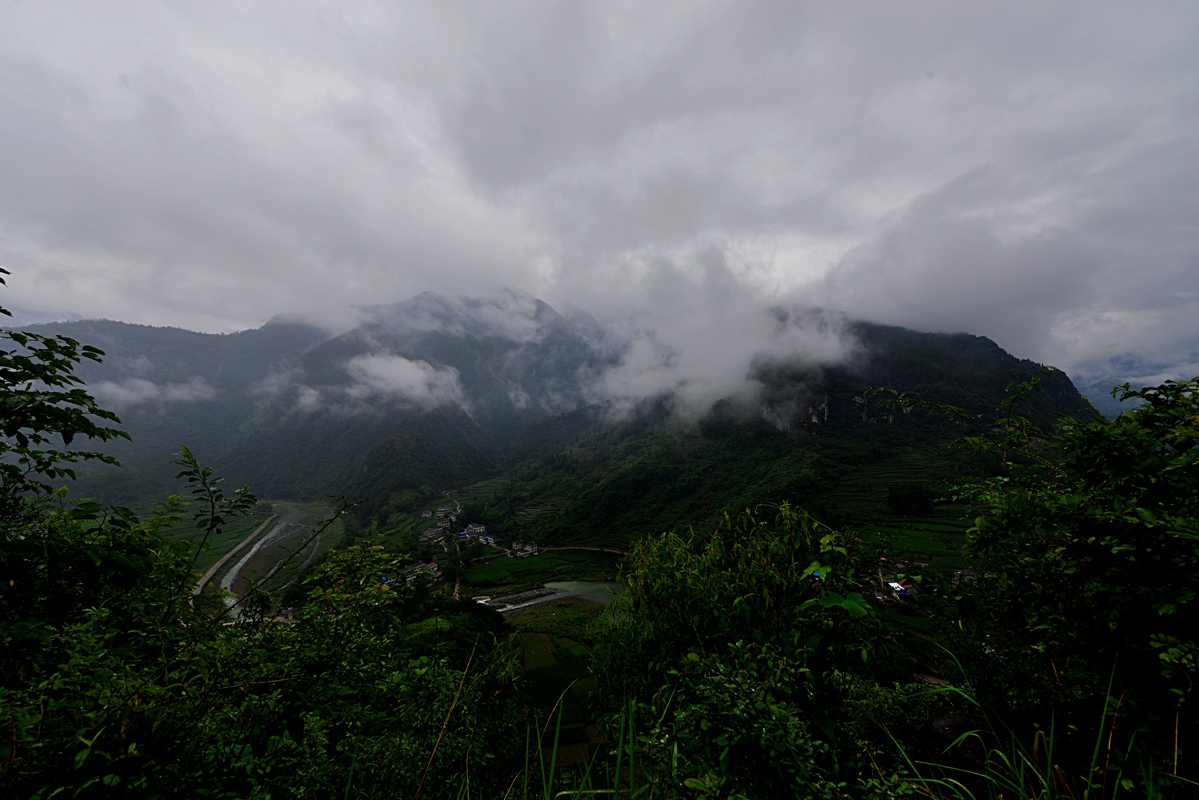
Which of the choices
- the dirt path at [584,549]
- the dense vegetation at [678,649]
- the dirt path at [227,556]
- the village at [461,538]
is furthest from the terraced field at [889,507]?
the dirt path at [227,556]

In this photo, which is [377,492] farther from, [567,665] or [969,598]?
[969,598]

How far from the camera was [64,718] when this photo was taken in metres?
3.51

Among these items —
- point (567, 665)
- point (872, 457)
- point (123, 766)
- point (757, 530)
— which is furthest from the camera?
point (872, 457)

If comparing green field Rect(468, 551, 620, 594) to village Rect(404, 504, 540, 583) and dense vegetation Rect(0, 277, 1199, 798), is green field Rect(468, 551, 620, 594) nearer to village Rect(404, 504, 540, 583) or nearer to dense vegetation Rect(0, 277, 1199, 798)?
village Rect(404, 504, 540, 583)

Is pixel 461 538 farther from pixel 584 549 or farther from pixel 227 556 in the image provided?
pixel 227 556

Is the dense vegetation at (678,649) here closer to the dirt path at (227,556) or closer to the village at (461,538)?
the dirt path at (227,556)

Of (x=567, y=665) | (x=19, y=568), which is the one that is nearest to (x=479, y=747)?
(x=19, y=568)

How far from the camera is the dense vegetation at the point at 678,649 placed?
328 cm

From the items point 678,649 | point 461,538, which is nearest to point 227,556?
point 461,538

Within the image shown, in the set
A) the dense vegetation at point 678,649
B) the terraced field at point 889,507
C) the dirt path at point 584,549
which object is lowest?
the dirt path at point 584,549

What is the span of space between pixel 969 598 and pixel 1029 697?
4.32 meters

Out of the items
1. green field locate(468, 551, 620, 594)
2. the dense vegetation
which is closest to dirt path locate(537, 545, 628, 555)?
green field locate(468, 551, 620, 594)

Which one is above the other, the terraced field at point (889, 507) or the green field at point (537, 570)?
the terraced field at point (889, 507)

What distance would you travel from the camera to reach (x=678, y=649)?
7.92m
